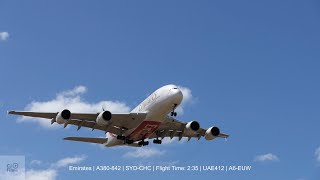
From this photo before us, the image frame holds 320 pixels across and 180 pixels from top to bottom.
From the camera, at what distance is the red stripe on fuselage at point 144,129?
50250 mm

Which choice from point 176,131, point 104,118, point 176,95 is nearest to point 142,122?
point 104,118

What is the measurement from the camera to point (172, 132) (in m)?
56.4

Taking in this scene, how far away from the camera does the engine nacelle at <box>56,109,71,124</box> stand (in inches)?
1877

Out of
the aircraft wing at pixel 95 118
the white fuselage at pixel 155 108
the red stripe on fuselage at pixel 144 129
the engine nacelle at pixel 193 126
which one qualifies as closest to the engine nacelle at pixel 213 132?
the engine nacelle at pixel 193 126

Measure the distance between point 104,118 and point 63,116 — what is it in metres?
3.80

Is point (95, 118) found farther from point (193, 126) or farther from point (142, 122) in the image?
point (193, 126)

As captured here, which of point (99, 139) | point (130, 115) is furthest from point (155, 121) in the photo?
point (99, 139)

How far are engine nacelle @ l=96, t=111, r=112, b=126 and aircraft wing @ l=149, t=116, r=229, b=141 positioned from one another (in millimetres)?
6972

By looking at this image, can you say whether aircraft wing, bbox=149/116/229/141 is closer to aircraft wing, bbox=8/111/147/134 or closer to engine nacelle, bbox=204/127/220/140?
engine nacelle, bbox=204/127/220/140

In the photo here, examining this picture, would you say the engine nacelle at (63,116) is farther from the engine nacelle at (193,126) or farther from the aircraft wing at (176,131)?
the engine nacelle at (193,126)

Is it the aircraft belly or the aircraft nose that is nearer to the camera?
the aircraft nose

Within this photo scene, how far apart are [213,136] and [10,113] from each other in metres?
20.4

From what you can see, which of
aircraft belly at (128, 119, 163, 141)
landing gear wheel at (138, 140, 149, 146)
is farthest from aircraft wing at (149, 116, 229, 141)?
aircraft belly at (128, 119, 163, 141)

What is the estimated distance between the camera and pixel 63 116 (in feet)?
156
